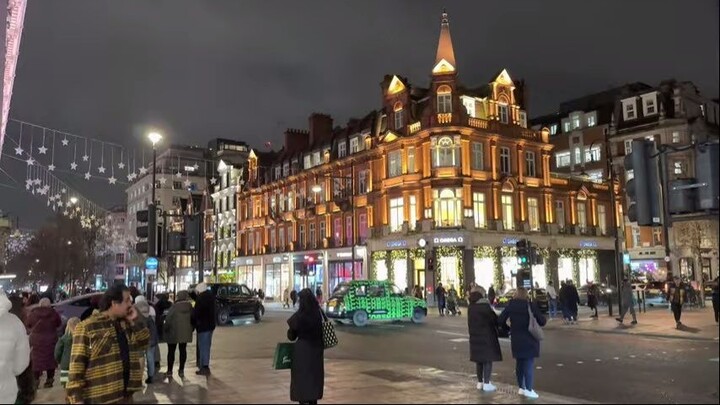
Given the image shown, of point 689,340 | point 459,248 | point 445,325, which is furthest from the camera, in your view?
point 459,248

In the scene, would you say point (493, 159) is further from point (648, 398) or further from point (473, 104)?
point (648, 398)

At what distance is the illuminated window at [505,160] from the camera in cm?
4309

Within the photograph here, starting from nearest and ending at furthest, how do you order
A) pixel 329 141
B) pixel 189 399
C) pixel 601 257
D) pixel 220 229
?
1. pixel 189 399
2. pixel 601 257
3. pixel 329 141
4. pixel 220 229

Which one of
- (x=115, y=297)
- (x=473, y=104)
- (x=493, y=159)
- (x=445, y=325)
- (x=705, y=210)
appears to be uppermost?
(x=473, y=104)

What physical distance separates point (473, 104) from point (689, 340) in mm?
26814

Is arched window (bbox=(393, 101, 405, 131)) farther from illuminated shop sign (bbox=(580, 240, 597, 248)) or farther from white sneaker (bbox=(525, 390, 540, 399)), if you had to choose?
white sneaker (bbox=(525, 390, 540, 399))

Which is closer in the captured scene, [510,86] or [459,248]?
[459,248]

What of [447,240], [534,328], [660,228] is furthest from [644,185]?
[660,228]

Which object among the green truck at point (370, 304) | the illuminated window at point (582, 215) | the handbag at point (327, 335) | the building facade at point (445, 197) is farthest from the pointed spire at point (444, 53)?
the handbag at point (327, 335)

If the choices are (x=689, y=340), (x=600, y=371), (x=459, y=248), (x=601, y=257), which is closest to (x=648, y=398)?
(x=600, y=371)

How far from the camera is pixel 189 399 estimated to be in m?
9.55

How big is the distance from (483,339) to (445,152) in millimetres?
31024

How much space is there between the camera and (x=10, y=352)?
6.30m

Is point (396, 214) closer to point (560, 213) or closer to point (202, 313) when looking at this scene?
point (560, 213)
